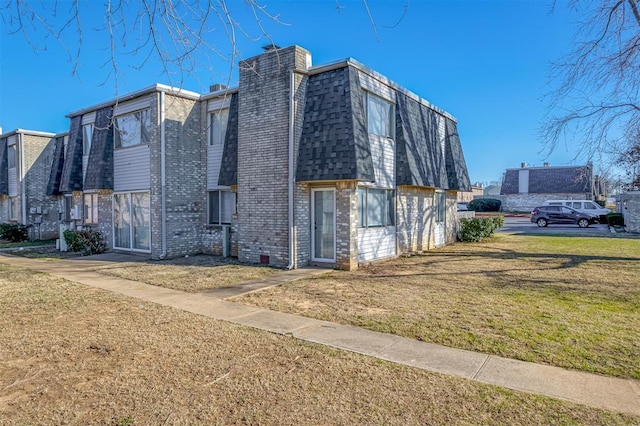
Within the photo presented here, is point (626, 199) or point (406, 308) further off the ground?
point (626, 199)

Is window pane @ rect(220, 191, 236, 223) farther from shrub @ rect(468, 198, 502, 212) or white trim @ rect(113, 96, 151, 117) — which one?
shrub @ rect(468, 198, 502, 212)

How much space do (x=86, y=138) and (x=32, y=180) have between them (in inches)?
273

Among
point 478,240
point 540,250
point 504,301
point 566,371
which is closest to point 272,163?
point 504,301

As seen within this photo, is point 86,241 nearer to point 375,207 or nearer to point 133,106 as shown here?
point 133,106

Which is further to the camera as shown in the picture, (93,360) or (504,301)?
(504,301)

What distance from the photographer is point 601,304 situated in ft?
24.0

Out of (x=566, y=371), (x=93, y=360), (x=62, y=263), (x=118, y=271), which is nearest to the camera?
(x=566, y=371)

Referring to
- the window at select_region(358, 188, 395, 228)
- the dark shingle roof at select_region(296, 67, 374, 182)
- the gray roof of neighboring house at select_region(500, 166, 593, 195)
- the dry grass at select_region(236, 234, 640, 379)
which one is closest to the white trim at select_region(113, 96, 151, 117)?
the dark shingle roof at select_region(296, 67, 374, 182)

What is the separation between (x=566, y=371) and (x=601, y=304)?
3.80 m

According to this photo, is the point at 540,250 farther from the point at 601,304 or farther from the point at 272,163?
the point at 272,163

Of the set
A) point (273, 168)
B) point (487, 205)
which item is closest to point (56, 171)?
point (273, 168)

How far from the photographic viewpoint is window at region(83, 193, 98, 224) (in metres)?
16.9

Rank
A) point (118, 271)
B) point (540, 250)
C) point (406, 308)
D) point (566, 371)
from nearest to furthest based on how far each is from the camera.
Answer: point (566, 371) < point (406, 308) < point (118, 271) < point (540, 250)

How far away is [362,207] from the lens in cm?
1193
